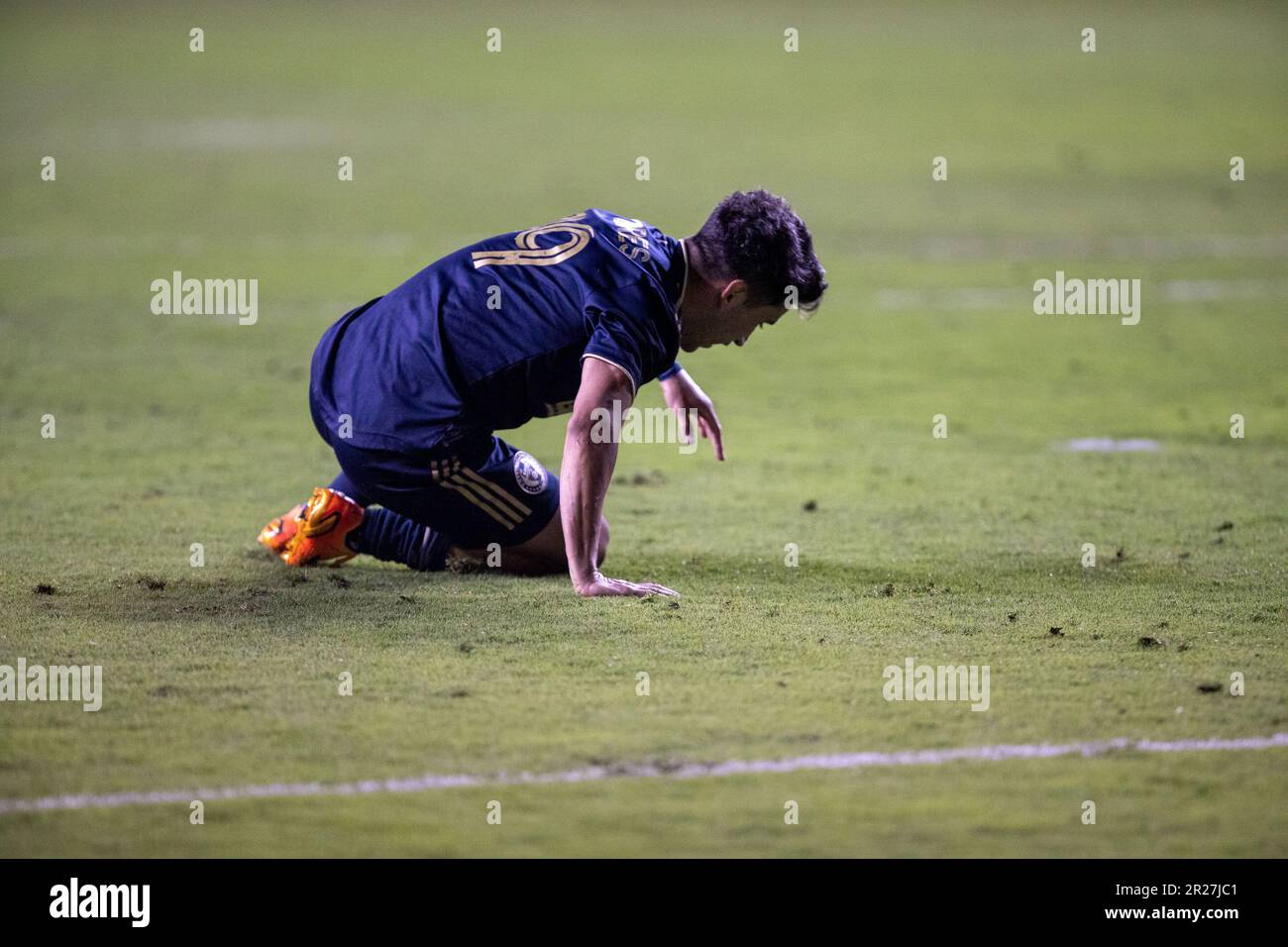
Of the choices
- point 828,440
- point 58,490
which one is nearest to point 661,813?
point 58,490

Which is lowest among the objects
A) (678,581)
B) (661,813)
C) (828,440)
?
(661,813)

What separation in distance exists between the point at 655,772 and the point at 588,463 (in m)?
1.43

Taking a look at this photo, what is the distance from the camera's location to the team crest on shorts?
615 cm

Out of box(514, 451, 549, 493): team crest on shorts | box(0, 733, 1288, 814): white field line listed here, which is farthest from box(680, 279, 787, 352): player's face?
box(0, 733, 1288, 814): white field line

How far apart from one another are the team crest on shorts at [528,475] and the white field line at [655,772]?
6.39 ft

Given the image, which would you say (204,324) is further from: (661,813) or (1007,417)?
(661,813)

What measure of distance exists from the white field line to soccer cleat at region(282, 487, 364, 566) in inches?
86.8

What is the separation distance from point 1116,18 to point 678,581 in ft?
128

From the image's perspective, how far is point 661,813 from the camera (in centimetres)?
408

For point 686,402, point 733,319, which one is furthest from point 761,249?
point 686,402

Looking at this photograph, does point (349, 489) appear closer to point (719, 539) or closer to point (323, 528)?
point (323, 528)

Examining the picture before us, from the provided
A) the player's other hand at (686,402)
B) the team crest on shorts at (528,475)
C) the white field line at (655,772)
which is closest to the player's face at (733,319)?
the player's other hand at (686,402)

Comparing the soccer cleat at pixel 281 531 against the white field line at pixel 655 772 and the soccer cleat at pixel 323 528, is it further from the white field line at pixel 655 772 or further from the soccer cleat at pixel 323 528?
the white field line at pixel 655 772

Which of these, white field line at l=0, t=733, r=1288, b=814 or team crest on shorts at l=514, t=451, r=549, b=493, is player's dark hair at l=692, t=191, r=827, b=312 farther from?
white field line at l=0, t=733, r=1288, b=814
